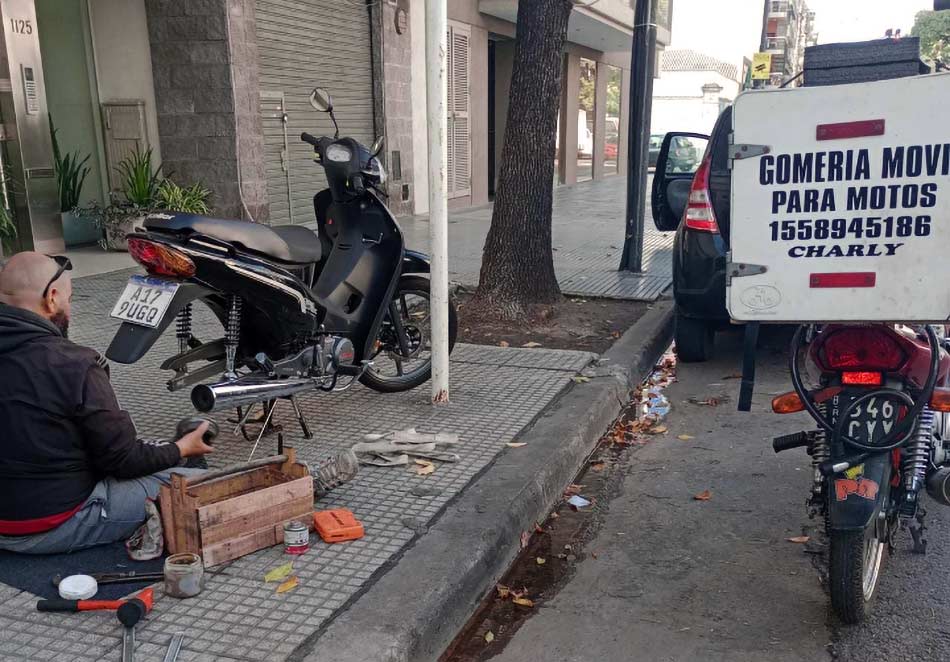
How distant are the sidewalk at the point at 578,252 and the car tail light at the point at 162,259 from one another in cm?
509

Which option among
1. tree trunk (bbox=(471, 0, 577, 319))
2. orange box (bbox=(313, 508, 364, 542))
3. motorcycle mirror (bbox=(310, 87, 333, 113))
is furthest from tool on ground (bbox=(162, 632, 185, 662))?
tree trunk (bbox=(471, 0, 577, 319))

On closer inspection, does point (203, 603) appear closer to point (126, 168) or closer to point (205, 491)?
point (205, 491)

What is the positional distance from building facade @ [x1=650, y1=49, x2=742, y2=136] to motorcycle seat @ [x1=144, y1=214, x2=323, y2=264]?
4927 centimetres

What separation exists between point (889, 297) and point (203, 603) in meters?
2.54

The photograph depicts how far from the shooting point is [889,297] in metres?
3.05

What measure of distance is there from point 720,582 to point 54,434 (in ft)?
8.28

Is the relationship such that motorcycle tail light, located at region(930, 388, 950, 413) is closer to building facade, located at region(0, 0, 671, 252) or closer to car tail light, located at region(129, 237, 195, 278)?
car tail light, located at region(129, 237, 195, 278)

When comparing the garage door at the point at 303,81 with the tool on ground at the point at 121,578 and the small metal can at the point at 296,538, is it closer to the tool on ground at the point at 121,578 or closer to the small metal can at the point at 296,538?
the small metal can at the point at 296,538

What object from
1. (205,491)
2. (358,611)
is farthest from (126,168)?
(358,611)

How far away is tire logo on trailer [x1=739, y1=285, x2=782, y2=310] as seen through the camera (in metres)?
3.21

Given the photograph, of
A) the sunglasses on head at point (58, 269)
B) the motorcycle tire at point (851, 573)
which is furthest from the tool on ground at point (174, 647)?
the motorcycle tire at point (851, 573)

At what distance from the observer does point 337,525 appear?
3.49 metres

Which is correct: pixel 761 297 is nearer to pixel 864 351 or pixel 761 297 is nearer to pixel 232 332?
pixel 864 351

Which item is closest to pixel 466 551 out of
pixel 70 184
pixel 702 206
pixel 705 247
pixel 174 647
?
pixel 174 647
